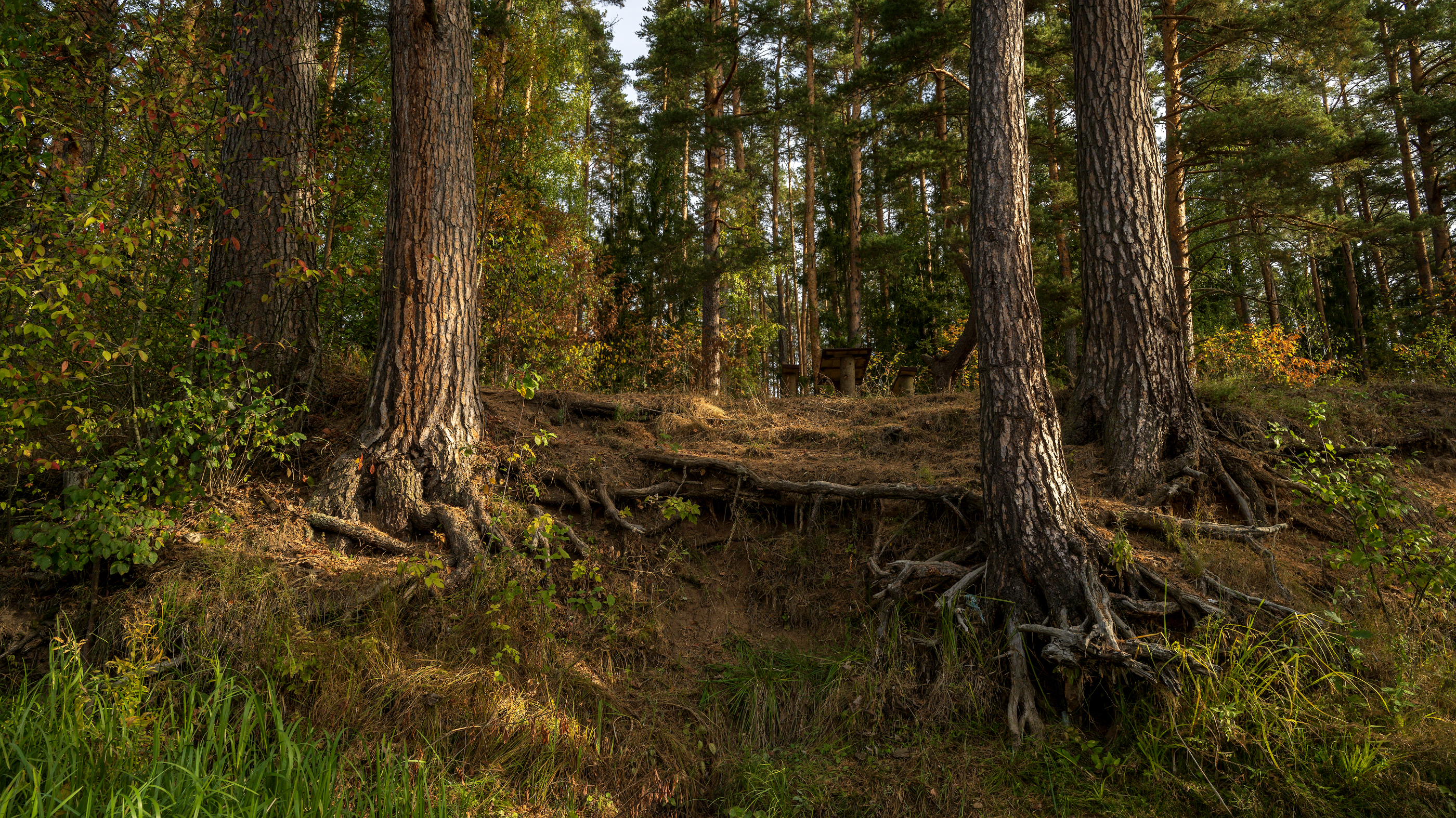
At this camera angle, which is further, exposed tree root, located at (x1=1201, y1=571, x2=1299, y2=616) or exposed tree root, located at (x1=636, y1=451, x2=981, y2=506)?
exposed tree root, located at (x1=636, y1=451, x2=981, y2=506)

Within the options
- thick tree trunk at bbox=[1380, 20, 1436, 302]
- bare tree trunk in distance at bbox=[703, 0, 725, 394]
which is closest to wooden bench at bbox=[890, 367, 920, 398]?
bare tree trunk in distance at bbox=[703, 0, 725, 394]

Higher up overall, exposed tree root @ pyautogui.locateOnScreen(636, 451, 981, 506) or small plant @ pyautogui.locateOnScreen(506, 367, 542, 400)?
small plant @ pyautogui.locateOnScreen(506, 367, 542, 400)

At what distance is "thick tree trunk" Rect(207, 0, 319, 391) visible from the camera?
4961 millimetres

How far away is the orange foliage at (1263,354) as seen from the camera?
28.4 feet

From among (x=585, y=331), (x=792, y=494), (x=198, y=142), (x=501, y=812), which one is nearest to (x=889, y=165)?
(x=585, y=331)

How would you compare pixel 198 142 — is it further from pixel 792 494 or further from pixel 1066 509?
pixel 1066 509

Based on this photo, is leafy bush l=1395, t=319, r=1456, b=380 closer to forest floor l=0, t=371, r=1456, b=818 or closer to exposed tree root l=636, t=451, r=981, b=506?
forest floor l=0, t=371, r=1456, b=818

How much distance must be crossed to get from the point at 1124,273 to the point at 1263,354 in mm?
6799

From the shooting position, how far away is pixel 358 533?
13.2 feet

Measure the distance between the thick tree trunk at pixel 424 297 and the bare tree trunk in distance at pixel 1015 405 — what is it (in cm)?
348

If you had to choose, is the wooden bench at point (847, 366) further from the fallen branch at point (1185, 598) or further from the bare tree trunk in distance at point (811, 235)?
the fallen branch at point (1185, 598)

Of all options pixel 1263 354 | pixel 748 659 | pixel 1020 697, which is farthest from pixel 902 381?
pixel 1020 697

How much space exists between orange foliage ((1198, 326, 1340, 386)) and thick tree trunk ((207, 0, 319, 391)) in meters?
9.83

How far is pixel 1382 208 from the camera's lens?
62.4 feet
